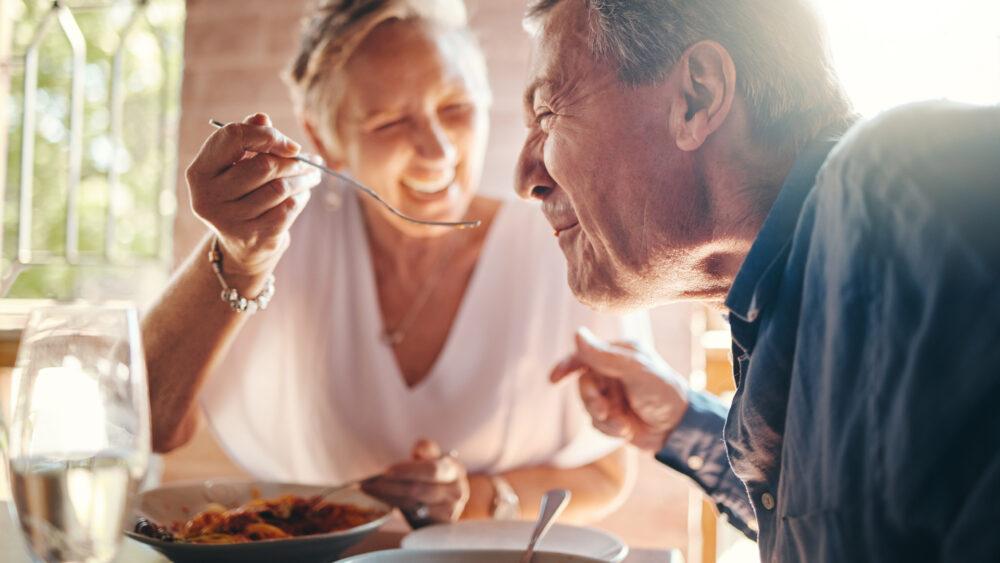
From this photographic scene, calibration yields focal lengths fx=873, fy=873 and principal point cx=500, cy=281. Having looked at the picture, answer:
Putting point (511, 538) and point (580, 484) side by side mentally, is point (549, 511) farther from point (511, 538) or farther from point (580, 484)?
point (580, 484)

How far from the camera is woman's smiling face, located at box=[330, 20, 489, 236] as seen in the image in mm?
1604

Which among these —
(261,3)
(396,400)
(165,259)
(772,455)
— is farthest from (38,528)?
(165,259)

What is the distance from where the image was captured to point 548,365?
1808 millimetres

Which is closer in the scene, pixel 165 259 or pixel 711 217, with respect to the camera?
pixel 711 217

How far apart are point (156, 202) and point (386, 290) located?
4.12ft

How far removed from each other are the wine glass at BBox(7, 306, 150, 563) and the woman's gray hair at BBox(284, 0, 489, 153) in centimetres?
109

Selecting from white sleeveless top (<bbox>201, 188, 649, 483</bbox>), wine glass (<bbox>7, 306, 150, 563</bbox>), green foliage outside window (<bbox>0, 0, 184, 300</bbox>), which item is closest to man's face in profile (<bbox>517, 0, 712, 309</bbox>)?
wine glass (<bbox>7, 306, 150, 563</bbox>)

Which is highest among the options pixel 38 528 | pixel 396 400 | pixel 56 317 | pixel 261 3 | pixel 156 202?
pixel 261 3

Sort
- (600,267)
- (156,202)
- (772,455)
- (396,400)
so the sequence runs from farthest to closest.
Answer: (156,202), (396,400), (600,267), (772,455)

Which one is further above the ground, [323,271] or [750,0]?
[750,0]

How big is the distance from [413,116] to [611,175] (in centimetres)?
77

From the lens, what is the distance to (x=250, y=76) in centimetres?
251

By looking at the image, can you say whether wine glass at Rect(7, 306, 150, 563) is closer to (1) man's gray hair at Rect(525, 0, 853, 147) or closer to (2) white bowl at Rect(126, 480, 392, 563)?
(2) white bowl at Rect(126, 480, 392, 563)

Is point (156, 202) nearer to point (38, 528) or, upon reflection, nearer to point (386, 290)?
point (386, 290)
